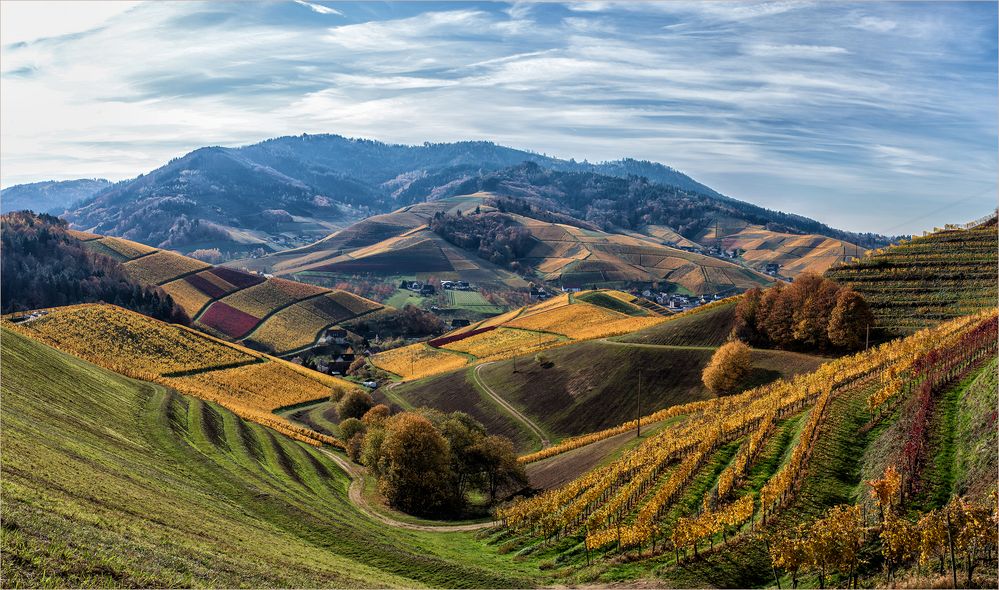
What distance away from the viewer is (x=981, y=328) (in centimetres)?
5559

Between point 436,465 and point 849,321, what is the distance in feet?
193

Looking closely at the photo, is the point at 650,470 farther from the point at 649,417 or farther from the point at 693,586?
the point at 649,417

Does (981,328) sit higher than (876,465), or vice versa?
(981,328)

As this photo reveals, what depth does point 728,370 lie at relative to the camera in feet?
260

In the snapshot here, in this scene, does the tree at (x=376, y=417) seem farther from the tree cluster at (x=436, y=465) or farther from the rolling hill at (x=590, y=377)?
the rolling hill at (x=590, y=377)

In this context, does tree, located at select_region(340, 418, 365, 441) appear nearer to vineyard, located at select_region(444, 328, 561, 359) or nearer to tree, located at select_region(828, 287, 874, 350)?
vineyard, located at select_region(444, 328, 561, 359)

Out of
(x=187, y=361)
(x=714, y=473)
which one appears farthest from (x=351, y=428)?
(x=714, y=473)

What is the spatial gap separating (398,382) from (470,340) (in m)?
34.3

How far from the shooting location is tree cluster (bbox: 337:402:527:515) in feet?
201

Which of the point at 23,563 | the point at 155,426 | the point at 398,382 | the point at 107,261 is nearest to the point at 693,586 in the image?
the point at 23,563

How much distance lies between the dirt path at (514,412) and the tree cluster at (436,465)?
1621 cm

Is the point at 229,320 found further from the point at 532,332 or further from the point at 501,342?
the point at 532,332

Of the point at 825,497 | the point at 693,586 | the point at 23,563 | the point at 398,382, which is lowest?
the point at 398,382

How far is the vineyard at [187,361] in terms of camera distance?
9625cm
